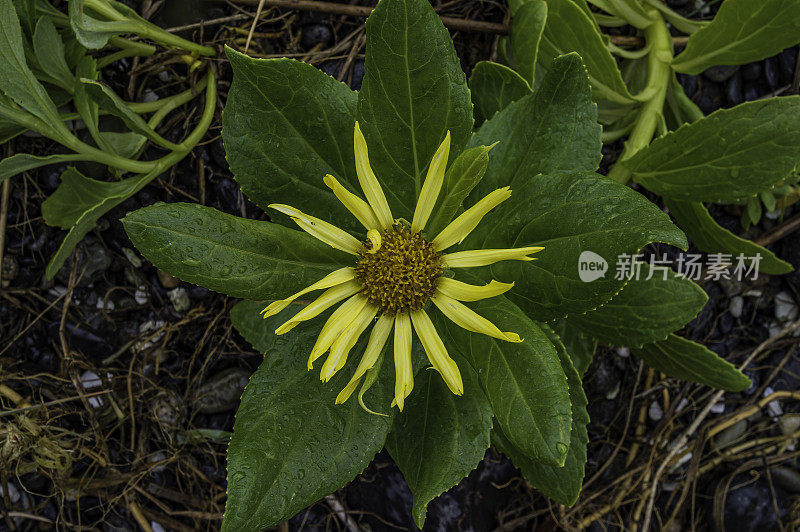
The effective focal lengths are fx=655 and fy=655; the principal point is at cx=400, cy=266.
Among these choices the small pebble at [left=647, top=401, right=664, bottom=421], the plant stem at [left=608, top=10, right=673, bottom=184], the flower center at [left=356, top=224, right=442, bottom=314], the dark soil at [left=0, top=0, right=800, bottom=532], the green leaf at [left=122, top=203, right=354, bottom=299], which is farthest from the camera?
the small pebble at [left=647, top=401, right=664, bottom=421]

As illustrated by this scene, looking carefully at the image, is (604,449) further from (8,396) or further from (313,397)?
(8,396)

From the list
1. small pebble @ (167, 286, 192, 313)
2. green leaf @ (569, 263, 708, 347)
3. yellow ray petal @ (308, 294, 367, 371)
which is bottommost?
small pebble @ (167, 286, 192, 313)

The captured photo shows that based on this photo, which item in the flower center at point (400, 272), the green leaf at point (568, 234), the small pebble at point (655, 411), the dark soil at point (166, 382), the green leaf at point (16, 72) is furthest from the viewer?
the small pebble at point (655, 411)

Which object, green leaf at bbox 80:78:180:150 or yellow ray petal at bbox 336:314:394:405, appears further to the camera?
green leaf at bbox 80:78:180:150

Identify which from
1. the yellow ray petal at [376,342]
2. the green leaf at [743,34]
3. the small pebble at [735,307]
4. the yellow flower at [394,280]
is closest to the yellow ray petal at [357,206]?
the yellow flower at [394,280]

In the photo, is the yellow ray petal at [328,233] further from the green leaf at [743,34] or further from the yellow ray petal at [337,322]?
the green leaf at [743,34]

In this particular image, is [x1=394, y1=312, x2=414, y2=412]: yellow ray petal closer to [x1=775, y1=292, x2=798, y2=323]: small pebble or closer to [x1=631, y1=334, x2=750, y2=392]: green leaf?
[x1=631, y1=334, x2=750, y2=392]: green leaf

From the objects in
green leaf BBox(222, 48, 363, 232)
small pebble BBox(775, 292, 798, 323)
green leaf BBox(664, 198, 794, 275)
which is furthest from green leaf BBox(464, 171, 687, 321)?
small pebble BBox(775, 292, 798, 323)
